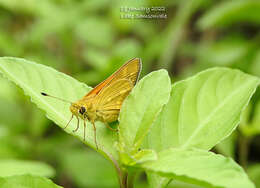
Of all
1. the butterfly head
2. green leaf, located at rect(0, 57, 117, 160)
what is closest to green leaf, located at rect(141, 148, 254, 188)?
green leaf, located at rect(0, 57, 117, 160)

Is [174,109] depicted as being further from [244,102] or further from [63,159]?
[63,159]

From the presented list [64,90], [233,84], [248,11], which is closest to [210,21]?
[248,11]

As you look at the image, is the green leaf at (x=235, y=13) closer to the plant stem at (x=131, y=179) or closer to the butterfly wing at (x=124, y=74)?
the butterfly wing at (x=124, y=74)

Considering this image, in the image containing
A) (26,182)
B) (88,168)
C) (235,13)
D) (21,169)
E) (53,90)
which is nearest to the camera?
(26,182)

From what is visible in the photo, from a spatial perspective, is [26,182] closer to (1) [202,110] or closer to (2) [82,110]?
(2) [82,110]

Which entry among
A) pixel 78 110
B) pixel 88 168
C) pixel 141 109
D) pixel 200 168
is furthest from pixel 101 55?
pixel 200 168

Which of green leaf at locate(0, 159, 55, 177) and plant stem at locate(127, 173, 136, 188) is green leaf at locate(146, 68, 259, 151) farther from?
green leaf at locate(0, 159, 55, 177)
